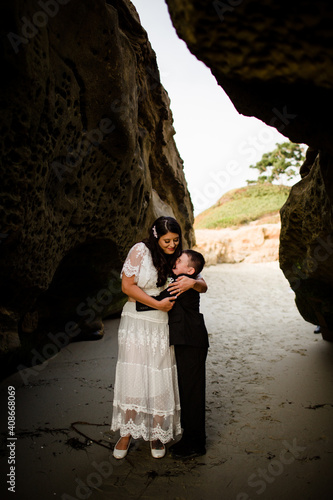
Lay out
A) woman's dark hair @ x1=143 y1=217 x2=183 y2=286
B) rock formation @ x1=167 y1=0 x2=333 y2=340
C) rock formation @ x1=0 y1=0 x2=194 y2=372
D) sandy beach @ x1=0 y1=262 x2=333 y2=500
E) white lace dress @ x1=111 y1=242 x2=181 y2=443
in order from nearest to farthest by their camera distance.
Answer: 1. rock formation @ x1=167 y1=0 x2=333 y2=340
2. sandy beach @ x1=0 y1=262 x2=333 y2=500
3. rock formation @ x1=0 y1=0 x2=194 y2=372
4. white lace dress @ x1=111 y1=242 x2=181 y2=443
5. woman's dark hair @ x1=143 y1=217 x2=183 y2=286

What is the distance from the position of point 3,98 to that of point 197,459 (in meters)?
3.15

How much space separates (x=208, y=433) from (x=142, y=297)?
1.55 metres

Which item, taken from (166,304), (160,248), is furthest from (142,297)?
(160,248)

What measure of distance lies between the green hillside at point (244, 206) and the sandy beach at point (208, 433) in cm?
2233

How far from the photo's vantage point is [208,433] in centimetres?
317

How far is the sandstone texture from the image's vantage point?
64.2 feet

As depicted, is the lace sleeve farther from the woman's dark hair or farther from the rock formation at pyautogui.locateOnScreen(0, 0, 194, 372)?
the rock formation at pyautogui.locateOnScreen(0, 0, 194, 372)

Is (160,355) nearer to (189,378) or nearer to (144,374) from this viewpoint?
(144,374)

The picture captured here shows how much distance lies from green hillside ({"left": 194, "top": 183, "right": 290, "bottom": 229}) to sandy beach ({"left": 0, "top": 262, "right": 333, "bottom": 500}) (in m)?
22.3

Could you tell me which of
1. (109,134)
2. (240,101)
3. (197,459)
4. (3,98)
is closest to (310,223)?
(240,101)

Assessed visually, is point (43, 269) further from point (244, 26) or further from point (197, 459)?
point (244, 26)

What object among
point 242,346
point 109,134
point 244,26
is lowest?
point 242,346

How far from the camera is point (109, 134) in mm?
3746

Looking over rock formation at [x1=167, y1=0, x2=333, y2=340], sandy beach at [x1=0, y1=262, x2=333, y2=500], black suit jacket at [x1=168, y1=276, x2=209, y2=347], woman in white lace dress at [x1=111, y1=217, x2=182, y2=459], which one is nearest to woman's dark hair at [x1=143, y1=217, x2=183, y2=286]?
woman in white lace dress at [x1=111, y1=217, x2=182, y2=459]
